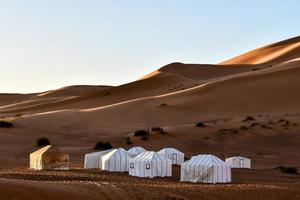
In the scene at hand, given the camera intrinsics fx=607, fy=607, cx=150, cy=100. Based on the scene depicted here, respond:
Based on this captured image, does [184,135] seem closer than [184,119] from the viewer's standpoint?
Yes

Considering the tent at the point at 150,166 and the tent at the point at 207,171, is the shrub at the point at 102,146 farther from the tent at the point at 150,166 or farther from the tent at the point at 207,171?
the tent at the point at 207,171

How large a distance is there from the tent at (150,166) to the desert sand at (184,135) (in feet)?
3.36

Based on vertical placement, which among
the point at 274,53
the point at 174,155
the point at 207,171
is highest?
the point at 274,53

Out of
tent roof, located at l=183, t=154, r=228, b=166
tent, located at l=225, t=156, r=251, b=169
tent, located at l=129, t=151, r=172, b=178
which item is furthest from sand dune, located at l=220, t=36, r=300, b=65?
tent roof, located at l=183, t=154, r=228, b=166

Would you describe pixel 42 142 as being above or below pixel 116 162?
above

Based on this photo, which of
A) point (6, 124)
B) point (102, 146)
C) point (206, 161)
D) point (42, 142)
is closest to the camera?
point (206, 161)

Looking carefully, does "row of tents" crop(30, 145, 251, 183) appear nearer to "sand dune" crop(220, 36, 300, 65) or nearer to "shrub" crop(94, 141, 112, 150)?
"shrub" crop(94, 141, 112, 150)

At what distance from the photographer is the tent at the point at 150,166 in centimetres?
2859

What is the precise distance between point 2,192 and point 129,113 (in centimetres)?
4625

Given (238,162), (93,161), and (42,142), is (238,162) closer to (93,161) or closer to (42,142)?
(93,161)

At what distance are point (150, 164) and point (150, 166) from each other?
12 cm

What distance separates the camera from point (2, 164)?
32.5 meters

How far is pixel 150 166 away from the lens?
93.9 feet

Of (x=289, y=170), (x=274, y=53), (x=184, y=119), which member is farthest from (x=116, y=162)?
(x=274, y=53)
